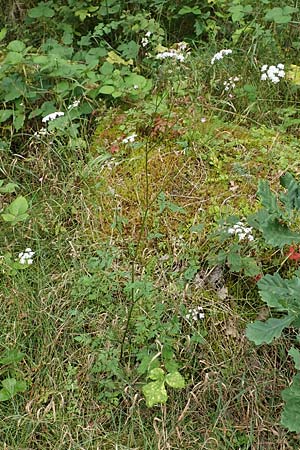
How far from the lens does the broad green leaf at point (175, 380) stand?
2.08 meters

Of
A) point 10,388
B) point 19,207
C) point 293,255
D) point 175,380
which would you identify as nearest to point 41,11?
point 19,207

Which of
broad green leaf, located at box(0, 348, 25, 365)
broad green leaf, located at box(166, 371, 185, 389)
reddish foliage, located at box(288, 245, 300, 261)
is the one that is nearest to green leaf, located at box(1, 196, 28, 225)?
broad green leaf, located at box(0, 348, 25, 365)

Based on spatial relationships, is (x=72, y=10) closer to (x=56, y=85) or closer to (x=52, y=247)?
(x=56, y=85)

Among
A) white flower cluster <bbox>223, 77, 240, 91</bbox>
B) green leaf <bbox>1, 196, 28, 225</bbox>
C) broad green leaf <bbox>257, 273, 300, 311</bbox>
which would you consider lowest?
green leaf <bbox>1, 196, 28, 225</bbox>

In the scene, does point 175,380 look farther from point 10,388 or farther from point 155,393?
point 10,388

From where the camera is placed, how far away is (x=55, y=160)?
2.95 metres

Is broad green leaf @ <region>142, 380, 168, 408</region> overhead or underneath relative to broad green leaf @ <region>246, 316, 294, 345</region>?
underneath

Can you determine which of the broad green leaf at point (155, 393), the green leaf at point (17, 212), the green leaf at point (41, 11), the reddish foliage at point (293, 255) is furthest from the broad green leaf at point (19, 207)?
the green leaf at point (41, 11)

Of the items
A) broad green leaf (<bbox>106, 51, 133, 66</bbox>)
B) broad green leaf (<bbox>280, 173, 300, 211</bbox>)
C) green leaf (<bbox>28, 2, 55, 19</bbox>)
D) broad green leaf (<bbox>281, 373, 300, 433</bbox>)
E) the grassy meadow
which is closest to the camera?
broad green leaf (<bbox>281, 373, 300, 433</bbox>)

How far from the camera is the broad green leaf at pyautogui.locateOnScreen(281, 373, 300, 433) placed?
171 cm

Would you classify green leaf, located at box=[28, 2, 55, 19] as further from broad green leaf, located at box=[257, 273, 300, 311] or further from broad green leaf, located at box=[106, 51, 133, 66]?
broad green leaf, located at box=[257, 273, 300, 311]

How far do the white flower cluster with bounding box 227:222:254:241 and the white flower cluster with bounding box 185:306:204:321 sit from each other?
12.5 inches

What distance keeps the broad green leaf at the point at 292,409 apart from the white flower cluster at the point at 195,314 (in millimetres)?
550

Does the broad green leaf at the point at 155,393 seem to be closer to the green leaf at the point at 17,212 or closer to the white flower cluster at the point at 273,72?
the green leaf at the point at 17,212
